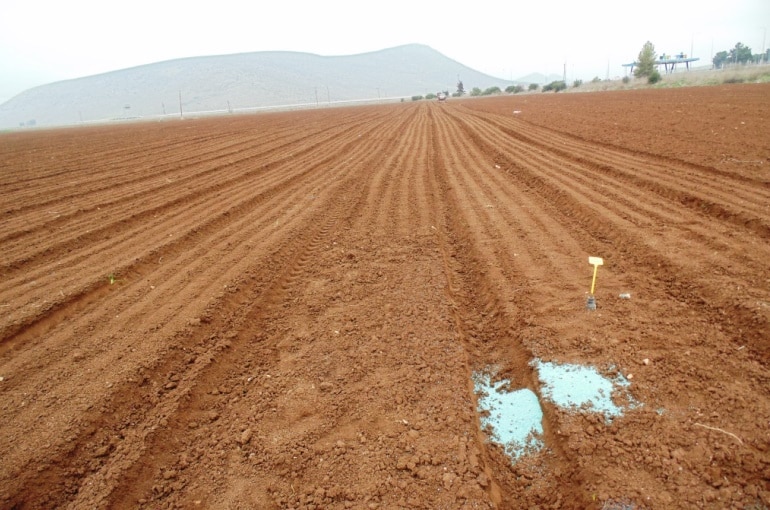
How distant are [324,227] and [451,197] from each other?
9.76ft

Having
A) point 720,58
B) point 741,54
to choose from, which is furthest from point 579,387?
point 720,58

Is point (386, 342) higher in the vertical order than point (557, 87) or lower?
lower

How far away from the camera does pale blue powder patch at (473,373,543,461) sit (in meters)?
3.16

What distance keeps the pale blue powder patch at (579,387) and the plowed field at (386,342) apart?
10 centimetres

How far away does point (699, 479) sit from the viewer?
2576 mm

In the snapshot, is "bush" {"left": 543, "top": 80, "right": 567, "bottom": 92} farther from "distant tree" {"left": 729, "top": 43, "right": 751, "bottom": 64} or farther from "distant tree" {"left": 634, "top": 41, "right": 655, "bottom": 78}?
"distant tree" {"left": 729, "top": 43, "right": 751, "bottom": 64}

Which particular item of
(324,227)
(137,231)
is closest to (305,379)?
(324,227)

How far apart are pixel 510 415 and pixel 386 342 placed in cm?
137

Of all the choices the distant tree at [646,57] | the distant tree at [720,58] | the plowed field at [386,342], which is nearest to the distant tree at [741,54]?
the distant tree at [720,58]

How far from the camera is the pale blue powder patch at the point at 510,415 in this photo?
3156mm

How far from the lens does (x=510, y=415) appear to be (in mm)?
3432

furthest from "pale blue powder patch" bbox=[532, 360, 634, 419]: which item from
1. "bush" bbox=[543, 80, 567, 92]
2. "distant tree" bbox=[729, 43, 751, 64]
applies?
"distant tree" bbox=[729, 43, 751, 64]

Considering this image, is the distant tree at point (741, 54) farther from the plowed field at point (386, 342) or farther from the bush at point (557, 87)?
the plowed field at point (386, 342)

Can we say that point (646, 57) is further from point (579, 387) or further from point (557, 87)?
point (579, 387)
